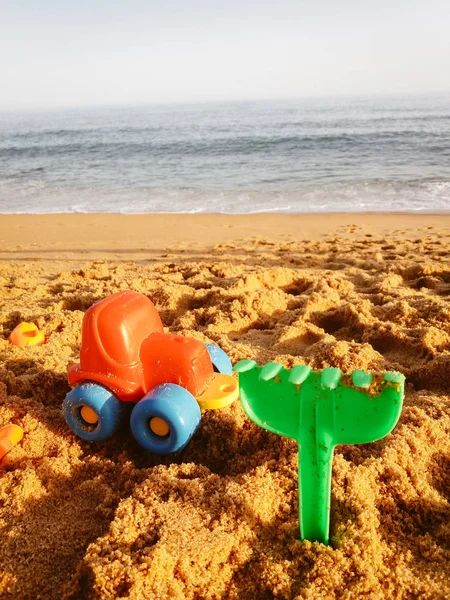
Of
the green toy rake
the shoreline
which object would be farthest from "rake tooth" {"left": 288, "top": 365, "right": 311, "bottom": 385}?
the shoreline

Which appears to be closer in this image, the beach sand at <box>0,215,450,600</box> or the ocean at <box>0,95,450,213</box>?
the beach sand at <box>0,215,450,600</box>

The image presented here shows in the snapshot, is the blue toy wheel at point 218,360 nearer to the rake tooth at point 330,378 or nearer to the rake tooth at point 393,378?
the rake tooth at point 330,378

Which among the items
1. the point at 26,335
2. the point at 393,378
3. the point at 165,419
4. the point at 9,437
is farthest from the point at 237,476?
the point at 26,335

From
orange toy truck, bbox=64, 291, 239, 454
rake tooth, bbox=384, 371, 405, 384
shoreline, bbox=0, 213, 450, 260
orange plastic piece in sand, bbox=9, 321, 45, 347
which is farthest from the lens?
shoreline, bbox=0, 213, 450, 260

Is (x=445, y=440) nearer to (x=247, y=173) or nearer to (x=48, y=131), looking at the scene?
(x=247, y=173)

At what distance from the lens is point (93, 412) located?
7.25ft

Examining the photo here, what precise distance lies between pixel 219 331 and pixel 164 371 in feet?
4.03

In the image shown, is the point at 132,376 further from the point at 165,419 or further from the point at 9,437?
the point at 9,437

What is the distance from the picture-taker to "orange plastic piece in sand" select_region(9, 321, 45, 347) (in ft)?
10.3

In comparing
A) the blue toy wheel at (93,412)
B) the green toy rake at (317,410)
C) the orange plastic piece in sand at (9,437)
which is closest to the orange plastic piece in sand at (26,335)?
the orange plastic piece in sand at (9,437)

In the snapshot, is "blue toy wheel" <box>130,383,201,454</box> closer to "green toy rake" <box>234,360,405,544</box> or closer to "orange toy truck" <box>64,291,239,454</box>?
"orange toy truck" <box>64,291,239,454</box>

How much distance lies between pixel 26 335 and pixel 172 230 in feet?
14.4

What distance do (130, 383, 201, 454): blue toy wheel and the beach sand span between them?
0.10 metres

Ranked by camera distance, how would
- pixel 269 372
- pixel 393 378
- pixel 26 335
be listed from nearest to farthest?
pixel 393 378
pixel 269 372
pixel 26 335
